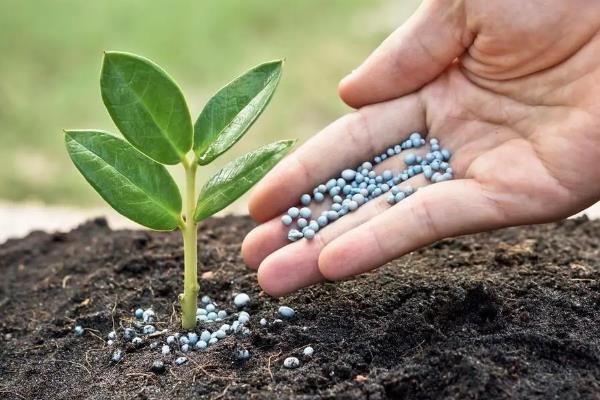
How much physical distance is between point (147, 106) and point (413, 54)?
515 mm

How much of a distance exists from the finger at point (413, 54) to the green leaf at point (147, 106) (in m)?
0.38

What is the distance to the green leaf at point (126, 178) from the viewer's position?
1.14 metres

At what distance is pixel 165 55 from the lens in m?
3.22

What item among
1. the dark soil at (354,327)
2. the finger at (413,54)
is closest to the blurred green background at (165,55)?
the dark soil at (354,327)

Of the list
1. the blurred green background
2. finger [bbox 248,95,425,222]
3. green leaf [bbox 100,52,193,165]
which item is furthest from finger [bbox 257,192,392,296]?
the blurred green background

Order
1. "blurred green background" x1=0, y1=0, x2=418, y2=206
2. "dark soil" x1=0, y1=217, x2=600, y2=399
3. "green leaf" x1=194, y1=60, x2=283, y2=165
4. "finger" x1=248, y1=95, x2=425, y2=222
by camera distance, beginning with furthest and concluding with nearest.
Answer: "blurred green background" x1=0, y1=0, x2=418, y2=206, "finger" x1=248, y1=95, x2=425, y2=222, "green leaf" x1=194, y1=60, x2=283, y2=165, "dark soil" x1=0, y1=217, x2=600, y2=399

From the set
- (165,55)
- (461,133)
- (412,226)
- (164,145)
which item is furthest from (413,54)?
(165,55)

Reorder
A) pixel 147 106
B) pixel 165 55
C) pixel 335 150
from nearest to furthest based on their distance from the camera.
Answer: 1. pixel 147 106
2. pixel 335 150
3. pixel 165 55

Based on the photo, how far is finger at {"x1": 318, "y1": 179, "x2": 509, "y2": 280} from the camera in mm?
1195

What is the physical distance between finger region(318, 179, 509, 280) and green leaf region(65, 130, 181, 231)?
9.9 inches

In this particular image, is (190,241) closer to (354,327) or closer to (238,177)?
(238,177)

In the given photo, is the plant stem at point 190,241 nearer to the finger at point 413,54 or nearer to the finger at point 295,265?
the finger at point 295,265

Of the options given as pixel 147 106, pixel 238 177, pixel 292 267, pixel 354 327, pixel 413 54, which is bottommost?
pixel 354 327

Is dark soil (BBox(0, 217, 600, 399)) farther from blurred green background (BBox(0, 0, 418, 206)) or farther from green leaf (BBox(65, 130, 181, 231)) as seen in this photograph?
blurred green background (BBox(0, 0, 418, 206))
